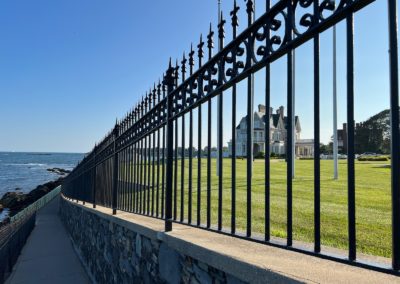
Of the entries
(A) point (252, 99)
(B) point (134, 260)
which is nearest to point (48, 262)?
(B) point (134, 260)

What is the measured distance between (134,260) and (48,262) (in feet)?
20.4

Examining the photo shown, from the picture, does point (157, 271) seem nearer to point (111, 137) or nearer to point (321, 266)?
point (321, 266)

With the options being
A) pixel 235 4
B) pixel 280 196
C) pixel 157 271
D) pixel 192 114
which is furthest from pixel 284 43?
pixel 280 196

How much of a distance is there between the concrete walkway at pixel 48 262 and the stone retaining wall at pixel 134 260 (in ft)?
1.63

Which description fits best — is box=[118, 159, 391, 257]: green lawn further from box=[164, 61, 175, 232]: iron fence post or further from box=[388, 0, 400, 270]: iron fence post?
box=[388, 0, 400, 270]: iron fence post

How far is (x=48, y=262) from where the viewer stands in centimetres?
1006

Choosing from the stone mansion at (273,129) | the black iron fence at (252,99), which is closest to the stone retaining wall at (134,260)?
the black iron fence at (252,99)

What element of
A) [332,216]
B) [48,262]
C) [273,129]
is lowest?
[48,262]

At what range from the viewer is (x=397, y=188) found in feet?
5.82

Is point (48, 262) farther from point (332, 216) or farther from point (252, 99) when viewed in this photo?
point (252, 99)

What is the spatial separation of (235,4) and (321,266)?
199cm

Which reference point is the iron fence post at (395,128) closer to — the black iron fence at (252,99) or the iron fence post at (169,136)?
the black iron fence at (252,99)

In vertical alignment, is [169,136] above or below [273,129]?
below

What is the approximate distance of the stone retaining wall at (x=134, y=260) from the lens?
3152mm
